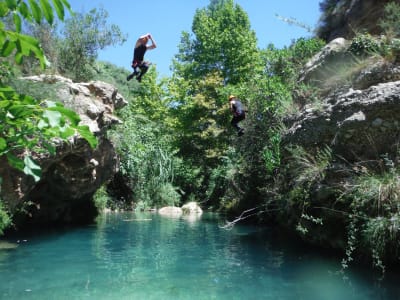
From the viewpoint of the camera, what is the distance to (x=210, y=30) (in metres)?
29.7

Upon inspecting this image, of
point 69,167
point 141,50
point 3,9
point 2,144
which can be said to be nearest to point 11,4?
point 3,9

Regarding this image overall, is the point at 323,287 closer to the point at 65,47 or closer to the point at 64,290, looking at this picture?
the point at 64,290

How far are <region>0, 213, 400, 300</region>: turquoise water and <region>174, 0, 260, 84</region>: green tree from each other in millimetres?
18398

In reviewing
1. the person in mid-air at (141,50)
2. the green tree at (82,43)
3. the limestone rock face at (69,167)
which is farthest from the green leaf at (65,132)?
the green tree at (82,43)

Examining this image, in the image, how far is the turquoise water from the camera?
6340 millimetres

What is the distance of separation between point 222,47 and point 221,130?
7640 mm

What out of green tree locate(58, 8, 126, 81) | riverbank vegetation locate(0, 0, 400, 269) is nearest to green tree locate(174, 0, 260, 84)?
riverbank vegetation locate(0, 0, 400, 269)

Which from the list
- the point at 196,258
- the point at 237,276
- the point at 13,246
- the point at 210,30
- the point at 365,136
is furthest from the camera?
the point at 210,30

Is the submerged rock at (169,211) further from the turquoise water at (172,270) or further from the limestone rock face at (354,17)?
the limestone rock face at (354,17)

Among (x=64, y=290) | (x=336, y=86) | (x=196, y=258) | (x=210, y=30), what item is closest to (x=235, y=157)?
(x=336, y=86)

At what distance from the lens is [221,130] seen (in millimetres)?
25062

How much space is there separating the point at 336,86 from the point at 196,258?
5.89 metres

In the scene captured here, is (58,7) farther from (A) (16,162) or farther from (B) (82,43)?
(B) (82,43)

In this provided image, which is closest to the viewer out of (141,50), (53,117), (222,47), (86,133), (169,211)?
(53,117)
